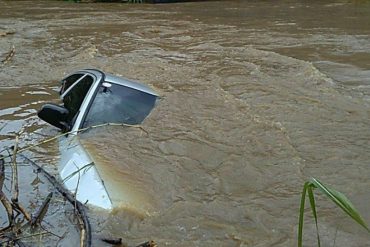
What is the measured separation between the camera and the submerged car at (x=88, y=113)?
Result: 479 cm

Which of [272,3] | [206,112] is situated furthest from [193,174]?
[272,3]

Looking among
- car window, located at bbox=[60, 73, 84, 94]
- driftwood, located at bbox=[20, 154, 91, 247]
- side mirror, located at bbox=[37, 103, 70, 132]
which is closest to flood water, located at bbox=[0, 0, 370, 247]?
driftwood, located at bbox=[20, 154, 91, 247]

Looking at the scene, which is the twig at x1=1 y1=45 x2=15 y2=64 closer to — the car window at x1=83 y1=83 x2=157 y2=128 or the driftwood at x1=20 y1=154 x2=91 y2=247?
the car window at x1=83 y1=83 x2=157 y2=128

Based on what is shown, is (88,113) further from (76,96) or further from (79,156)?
(79,156)

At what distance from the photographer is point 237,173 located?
564 cm

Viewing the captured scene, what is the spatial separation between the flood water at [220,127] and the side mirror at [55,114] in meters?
0.28

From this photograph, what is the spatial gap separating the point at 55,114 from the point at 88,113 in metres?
0.32

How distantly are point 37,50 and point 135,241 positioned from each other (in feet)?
31.4

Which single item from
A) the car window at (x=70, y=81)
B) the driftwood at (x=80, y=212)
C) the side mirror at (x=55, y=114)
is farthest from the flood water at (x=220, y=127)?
the car window at (x=70, y=81)

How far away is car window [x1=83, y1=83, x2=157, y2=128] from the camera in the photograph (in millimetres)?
5816

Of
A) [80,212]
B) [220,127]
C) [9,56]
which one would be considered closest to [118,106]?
[220,127]

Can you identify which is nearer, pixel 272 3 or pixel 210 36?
pixel 210 36

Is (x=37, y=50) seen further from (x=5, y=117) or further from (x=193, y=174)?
(x=193, y=174)

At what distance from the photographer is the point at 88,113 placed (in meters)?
5.76
